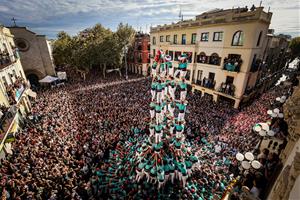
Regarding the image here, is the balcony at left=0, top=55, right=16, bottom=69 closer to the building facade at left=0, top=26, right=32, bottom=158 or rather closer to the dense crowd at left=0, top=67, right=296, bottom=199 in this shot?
the building facade at left=0, top=26, right=32, bottom=158

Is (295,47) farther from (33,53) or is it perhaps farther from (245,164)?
(33,53)

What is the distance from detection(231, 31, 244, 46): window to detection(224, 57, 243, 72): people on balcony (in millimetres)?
1703

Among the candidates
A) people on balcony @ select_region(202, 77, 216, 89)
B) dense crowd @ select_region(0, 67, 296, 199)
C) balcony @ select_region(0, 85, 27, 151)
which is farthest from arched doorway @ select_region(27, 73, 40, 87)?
people on balcony @ select_region(202, 77, 216, 89)

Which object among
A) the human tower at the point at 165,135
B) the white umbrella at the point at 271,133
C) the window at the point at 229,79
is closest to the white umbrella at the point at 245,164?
the white umbrella at the point at 271,133

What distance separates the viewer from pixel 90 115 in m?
15.9

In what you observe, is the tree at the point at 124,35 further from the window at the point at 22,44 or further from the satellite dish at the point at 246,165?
the satellite dish at the point at 246,165

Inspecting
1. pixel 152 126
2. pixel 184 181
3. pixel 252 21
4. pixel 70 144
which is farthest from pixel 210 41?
pixel 70 144

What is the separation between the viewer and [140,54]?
116 feet

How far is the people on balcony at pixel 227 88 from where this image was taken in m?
17.7

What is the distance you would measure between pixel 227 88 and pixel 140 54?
22.7 m

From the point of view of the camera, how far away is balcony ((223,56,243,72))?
1656 cm

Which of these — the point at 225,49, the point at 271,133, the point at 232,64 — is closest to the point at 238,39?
the point at 225,49

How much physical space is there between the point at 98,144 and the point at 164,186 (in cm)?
590

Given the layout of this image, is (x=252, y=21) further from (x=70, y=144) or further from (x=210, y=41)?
(x=70, y=144)
